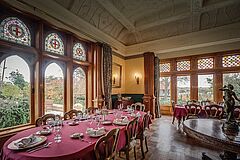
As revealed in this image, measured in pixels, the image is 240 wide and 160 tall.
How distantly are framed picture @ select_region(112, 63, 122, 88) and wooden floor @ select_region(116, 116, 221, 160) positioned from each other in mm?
2829

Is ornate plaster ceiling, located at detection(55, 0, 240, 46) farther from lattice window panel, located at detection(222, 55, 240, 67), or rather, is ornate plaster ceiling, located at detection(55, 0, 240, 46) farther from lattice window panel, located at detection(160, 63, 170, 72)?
lattice window panel, located at detection(160, 63, 170, 72)

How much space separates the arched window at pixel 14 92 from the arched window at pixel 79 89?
1445mm

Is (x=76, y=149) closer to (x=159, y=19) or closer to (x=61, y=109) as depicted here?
(x=61, y=109)

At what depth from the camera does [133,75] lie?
731 centimetres

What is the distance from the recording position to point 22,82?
10.6ft

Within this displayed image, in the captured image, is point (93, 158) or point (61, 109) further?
point (61, 109)

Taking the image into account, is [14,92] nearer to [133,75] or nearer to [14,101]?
[14,101]

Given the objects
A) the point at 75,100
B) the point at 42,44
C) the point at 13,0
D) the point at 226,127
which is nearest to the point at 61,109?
the point at 75,100

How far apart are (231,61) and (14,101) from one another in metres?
7.76

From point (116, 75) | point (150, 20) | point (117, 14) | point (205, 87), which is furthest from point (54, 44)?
point (205, 87)

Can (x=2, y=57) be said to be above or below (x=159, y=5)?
below

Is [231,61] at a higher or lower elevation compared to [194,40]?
lower

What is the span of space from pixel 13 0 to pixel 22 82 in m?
Answer: 1.72

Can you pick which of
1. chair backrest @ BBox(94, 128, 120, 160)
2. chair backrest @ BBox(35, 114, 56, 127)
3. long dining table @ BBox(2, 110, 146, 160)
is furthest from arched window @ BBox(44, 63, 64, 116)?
chair backrest @ BBox(94, 128, 120, 160)
